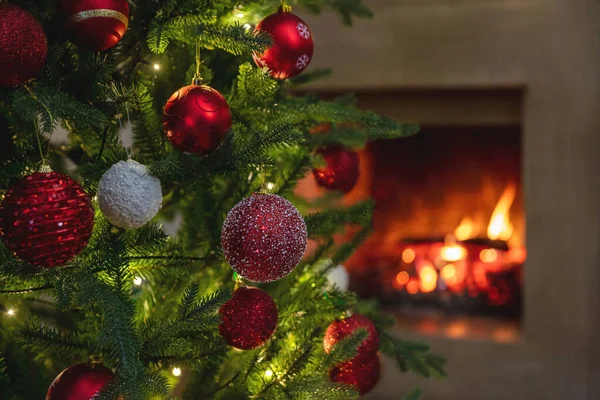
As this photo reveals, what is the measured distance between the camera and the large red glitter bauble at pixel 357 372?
767mm

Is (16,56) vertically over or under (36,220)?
over

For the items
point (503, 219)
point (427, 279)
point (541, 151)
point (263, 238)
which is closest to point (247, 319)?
point (263, 238)

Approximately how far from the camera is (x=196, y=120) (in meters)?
0.60

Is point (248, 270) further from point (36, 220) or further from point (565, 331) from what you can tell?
point (565, 331)

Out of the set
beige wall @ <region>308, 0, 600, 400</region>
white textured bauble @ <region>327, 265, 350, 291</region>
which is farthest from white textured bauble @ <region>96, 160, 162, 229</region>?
beige wall @ <region>308, 0, 600, 400</region>

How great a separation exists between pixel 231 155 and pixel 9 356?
0.41 m

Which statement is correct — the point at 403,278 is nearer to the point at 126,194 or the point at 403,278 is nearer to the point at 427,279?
the point at 427,279

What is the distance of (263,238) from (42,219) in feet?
0.63

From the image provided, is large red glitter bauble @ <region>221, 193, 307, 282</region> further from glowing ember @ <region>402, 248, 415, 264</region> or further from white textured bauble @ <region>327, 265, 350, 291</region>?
glowing ember @ <region>402, 248, 415, 264</region>

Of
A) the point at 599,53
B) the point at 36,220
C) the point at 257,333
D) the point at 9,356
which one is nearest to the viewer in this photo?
the point at 36,220

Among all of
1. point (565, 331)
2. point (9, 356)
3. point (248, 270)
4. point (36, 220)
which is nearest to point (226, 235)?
point (248, 270)

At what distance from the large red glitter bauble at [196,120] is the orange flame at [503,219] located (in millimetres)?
1690

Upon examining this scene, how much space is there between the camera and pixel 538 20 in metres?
1.74

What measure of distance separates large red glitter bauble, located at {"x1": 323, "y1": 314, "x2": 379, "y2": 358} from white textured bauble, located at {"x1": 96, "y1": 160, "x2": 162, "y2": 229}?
11.6 inches
